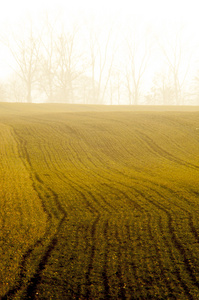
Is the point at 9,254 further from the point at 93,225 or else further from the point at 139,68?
the point at 139,68

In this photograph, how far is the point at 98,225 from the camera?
1896mm

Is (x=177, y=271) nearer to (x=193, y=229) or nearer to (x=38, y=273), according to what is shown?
(x=193, y=229)

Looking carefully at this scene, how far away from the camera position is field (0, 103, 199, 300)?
4.10ft

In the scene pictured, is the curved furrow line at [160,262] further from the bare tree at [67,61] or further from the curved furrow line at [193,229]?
the bare tree at [67,61]

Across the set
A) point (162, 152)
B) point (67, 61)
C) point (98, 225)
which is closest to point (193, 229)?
point (98, 225)

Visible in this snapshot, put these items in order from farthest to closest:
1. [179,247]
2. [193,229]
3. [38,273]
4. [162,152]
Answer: [162,152] → [193,229] → [179,247] → [38,273]

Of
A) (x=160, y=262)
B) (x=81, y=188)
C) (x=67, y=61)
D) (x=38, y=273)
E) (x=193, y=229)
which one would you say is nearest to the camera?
(x=38, y=273)

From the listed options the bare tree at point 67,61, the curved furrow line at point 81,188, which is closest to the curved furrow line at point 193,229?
the curved furrow line at point 81,188

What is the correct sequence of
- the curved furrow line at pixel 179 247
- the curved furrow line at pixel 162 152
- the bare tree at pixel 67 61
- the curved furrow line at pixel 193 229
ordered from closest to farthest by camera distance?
the curved furrow line at pixel 179 247, the curved furrow line at pixel 193 229, the curved furrow line at pixel 162 152, the bare tree at pixel 67 61

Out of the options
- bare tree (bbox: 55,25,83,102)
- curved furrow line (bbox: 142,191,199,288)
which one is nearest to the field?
curved furrow line (bbox: 142,191,199,288)

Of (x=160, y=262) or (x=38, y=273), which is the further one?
(x=160, y=262)

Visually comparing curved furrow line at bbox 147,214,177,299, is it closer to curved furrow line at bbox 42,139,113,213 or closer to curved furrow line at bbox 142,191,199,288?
curved furrow line at bbox 142,191,199,288

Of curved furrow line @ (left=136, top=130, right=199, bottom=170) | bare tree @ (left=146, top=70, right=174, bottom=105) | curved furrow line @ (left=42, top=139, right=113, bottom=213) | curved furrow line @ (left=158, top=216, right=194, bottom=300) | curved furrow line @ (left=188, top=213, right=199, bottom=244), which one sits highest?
bare tree @ (left=146, top=70, right=174, bottom=105)

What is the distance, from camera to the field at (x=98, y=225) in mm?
1249
